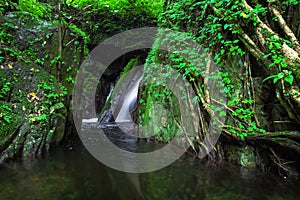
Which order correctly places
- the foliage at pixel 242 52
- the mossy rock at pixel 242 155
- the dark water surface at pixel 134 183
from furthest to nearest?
the mossy rock at pixel 242 155 → the foliage at pixel 242 52 → the dark water surface at pixel 134 183

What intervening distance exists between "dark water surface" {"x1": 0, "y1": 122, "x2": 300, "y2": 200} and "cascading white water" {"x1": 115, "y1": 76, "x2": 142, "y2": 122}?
5668mm

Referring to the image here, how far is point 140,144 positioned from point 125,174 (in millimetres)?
2079

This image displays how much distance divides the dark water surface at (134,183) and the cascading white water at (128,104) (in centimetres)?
567

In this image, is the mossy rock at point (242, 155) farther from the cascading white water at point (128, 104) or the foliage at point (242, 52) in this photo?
the cascading white water at point (128, 104)

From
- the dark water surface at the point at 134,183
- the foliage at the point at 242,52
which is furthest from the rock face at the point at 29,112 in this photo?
the foliage at the point at 242,52

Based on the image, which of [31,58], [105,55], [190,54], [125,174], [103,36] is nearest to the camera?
[125,174]

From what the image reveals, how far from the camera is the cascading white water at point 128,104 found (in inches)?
375

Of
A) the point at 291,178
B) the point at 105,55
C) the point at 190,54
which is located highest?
the point at 105,55

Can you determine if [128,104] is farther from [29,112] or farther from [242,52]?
[242,52]

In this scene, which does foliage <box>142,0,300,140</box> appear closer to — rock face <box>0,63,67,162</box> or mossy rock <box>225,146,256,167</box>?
mossy rock <box>225,146,256,167</box>

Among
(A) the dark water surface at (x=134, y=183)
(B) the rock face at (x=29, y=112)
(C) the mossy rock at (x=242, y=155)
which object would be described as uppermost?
(B) the rock face at (x=29, y=112)

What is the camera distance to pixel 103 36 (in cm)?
959

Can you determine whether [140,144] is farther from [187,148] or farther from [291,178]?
[291,178]

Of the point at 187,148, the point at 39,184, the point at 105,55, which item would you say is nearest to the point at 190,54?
the point at 187,148
